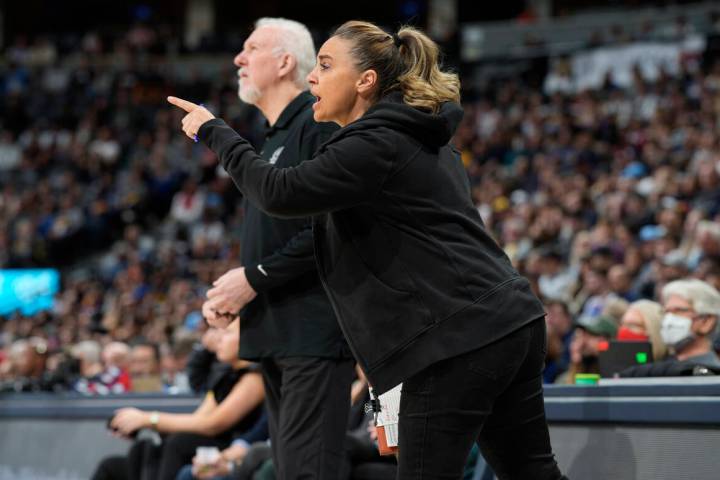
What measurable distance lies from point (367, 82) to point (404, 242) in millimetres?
441

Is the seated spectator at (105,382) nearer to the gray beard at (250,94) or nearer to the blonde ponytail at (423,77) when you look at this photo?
the gray beard at (250,94)

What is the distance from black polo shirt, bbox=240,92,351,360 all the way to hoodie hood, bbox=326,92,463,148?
78cm

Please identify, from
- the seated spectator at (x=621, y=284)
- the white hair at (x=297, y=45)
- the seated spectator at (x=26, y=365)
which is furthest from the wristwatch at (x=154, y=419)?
the seated spectator at (x=621, y=284)

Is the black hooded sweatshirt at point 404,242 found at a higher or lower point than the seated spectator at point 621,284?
higher

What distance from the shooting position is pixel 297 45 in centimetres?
355

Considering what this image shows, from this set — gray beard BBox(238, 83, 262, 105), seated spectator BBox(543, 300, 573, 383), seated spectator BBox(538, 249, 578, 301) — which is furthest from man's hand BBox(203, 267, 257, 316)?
seated spectator BBox(538, 249, 578, 301)

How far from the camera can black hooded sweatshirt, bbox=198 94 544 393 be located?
241cm

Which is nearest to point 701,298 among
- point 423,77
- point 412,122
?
point 423,77

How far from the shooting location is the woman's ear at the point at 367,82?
262cm

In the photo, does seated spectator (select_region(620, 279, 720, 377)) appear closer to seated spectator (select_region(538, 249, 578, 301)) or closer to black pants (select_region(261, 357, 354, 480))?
black pants (select_region(261, 357, 354, 480))

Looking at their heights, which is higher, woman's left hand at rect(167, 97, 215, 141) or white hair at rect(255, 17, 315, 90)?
white hair at rect(255, 17, 315, 90)

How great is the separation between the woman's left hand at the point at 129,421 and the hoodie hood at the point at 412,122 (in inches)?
121

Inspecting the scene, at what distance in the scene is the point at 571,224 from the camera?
9578mm

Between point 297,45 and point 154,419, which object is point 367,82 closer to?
point 297,45
